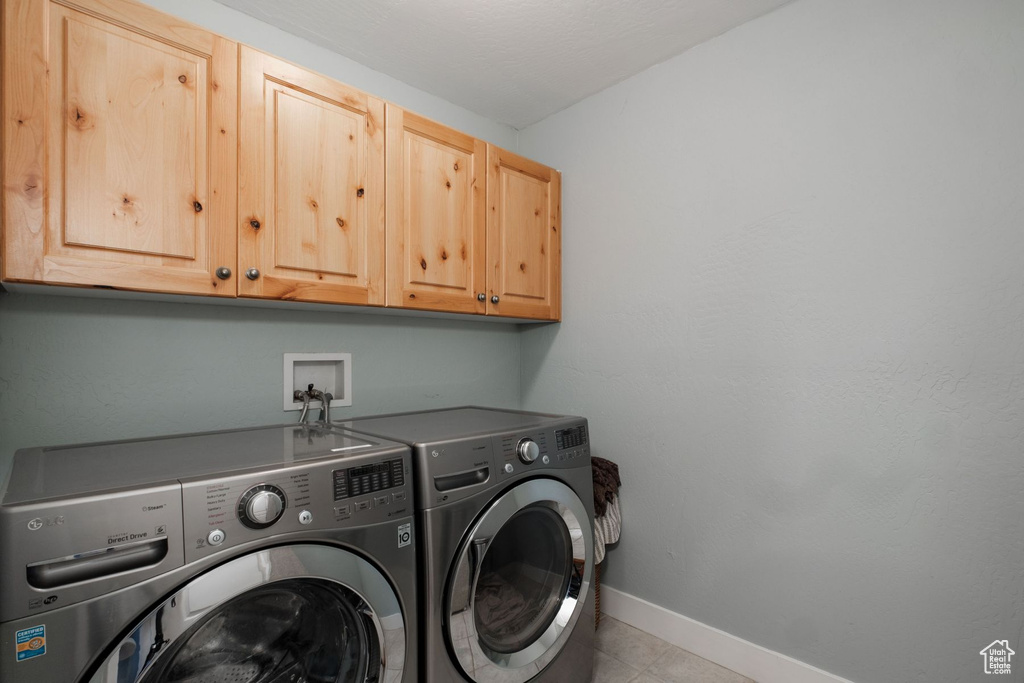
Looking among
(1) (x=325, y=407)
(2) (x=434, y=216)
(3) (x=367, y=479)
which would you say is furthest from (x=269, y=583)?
(2) (x=434, y=216)

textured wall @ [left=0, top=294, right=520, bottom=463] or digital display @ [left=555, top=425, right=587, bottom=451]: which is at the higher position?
textured wall @ [left=0, top=294, right=520, bottom=463]

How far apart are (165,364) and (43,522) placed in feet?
2.91

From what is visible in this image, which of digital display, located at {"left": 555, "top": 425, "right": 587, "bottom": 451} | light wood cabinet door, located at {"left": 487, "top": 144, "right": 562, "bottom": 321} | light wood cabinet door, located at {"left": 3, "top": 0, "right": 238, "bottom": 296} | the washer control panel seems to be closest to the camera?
the washer control panel

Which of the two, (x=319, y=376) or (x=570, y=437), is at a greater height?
(x=319, y=376)

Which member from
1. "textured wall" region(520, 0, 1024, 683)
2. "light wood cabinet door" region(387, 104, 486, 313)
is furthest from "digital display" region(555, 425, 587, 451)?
"light wood cabinet door" region(387, 104, 486, 313)

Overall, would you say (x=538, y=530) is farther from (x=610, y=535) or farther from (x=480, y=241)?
(x=480, y=241)

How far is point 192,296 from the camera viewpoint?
56.6 inches

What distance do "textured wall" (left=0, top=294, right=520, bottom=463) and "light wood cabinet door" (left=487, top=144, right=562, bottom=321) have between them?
0.45 metres

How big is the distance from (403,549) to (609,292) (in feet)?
4.75

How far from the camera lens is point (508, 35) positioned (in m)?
1.89

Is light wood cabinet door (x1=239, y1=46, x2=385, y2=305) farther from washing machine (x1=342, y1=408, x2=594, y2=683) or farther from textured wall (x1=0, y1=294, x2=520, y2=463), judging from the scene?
washing machine (x1=342, y1=408, x2=594, y2=683)

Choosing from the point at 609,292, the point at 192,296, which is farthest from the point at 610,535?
the point at 192,296

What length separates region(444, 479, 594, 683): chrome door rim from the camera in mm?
1351

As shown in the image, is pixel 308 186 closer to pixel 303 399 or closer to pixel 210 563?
pixel 303 399
